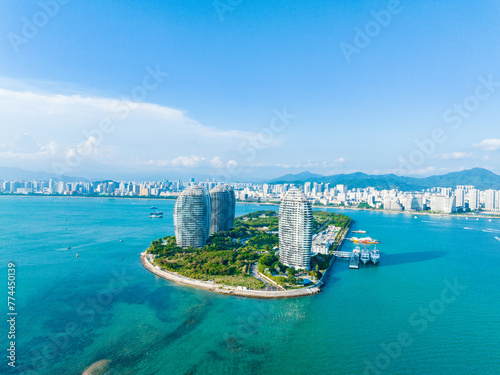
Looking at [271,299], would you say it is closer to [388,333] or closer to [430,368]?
[388,333]

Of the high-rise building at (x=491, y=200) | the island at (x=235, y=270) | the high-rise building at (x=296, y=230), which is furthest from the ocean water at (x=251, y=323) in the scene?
the high-rise building at (x=491, y=200)

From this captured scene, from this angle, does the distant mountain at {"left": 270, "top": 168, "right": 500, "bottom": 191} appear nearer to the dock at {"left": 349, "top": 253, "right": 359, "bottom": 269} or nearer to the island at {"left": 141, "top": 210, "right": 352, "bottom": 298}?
the dock at {"left": 349, "top": 253, "right": 359, "bottom": 269}

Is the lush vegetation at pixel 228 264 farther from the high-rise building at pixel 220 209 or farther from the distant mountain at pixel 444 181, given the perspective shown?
the distant mountain at pixel 444 181

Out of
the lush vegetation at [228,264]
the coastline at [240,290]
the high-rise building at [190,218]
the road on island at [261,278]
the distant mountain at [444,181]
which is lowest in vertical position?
the coastline at [240,290]

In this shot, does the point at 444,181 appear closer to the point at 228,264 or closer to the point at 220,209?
the point at 220,209

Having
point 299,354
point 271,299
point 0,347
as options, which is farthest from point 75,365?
point 271,299

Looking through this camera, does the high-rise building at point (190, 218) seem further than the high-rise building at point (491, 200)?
No
